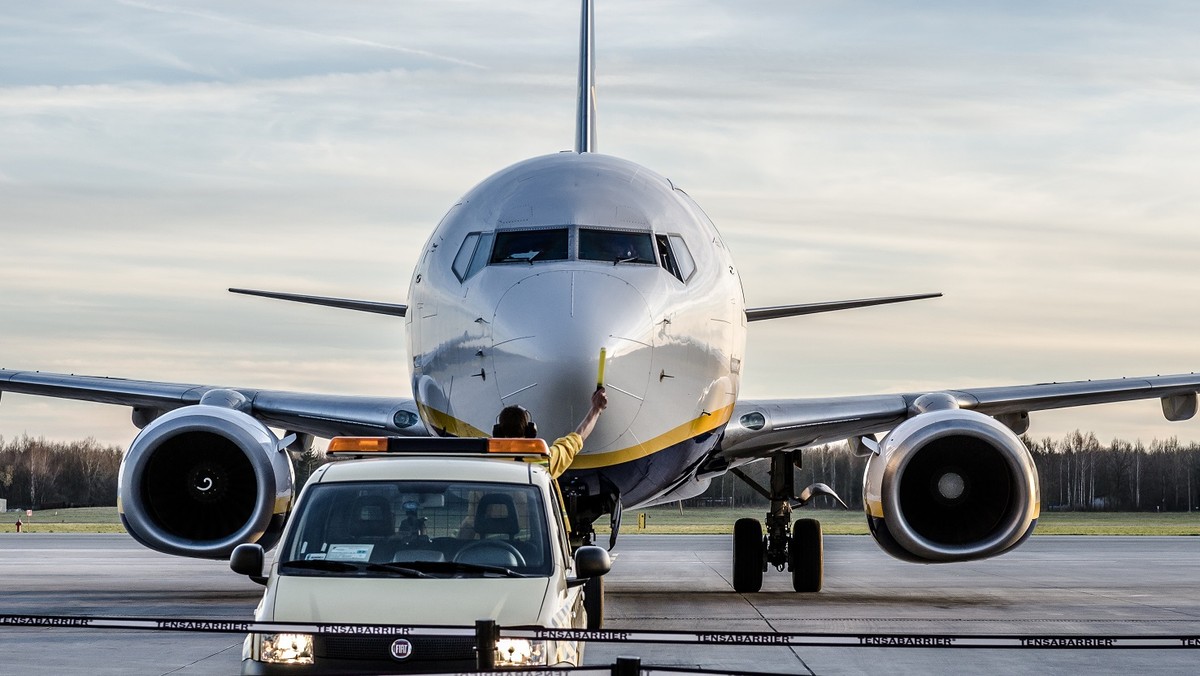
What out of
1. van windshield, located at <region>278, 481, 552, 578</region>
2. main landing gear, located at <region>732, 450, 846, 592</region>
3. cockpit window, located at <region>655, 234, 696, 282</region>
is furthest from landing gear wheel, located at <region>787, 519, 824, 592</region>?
van windshield, located at <region>278, 481, 552, 578</region>

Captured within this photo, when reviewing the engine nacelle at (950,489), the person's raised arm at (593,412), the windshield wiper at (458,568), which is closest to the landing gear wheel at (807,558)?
the engine nacelle at (950,489)

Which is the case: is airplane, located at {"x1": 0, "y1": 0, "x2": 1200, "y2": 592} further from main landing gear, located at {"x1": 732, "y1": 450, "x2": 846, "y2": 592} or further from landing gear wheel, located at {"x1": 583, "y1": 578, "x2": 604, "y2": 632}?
landing gear wheel, located at {"x1": 583, "y1": 578, "x2": 604, "y2": 632}

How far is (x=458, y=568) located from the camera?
7098mm

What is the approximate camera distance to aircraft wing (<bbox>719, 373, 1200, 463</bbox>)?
14.8 meters

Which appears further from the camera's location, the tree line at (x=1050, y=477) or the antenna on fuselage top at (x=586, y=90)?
the tree line at (x=1050, y=477)

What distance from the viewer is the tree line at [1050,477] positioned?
72250 millimetres

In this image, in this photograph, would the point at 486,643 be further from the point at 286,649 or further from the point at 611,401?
the point at 611,401

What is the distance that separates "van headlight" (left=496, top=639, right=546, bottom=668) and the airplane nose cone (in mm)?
4189

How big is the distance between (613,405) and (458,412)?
144 cm

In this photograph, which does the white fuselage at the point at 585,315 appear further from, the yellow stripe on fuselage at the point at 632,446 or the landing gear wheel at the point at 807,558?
the landing gear wheel at the point at 807,558

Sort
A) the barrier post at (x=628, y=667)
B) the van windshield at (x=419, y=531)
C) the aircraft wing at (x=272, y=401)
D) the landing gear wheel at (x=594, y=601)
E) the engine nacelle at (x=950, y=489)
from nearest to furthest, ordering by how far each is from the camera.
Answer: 1. the barrier post at (x=628, y=667)
2. the van windshield at (x=419, y=531)
3. the landing gear wheel at (x=594, y=601)
4. the engine nacelle at (x=950, y=489)
5. the aircraft wing at (x=272, y=401)

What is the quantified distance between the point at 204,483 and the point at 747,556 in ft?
19.6

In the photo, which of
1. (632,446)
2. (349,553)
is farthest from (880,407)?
(349,553)

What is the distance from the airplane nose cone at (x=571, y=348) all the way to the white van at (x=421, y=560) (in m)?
2.21
